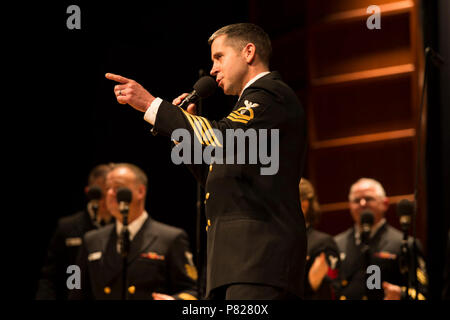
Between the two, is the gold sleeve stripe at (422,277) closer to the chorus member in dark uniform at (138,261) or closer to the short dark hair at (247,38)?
the chorus member in dark uniform at (138,261)

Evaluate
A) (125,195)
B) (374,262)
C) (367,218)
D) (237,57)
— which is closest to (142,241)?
(125,195)

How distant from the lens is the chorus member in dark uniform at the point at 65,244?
13.6ft

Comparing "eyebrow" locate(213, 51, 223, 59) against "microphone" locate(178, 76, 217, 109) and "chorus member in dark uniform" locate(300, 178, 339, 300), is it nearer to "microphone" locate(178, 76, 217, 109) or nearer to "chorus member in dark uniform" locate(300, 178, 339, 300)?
"microphone" locate(178, 76, 217, 109)

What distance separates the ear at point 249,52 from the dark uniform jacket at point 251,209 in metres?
0.22

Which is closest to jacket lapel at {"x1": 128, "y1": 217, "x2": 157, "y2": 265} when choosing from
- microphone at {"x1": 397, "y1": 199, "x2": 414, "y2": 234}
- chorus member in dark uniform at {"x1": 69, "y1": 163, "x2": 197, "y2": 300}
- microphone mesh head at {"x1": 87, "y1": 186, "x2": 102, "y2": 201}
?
chorus member in dark uniform at {"x1": 69, "y1": 163, "x2": 197, "y2": 300}

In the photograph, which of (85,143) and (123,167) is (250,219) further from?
(85,143)

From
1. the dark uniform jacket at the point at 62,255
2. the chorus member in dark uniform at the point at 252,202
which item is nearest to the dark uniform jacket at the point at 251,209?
the chorus member in dark uniform at the point at 252,202

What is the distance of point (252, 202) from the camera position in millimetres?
2010

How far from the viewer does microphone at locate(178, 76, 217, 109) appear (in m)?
2.26

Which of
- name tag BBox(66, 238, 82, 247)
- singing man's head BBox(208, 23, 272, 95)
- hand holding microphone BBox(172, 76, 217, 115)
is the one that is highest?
singing man's head BBox(208, 23, 272, 95)

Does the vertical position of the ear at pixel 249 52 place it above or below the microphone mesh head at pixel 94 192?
above

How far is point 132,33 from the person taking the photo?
17.4 feet
